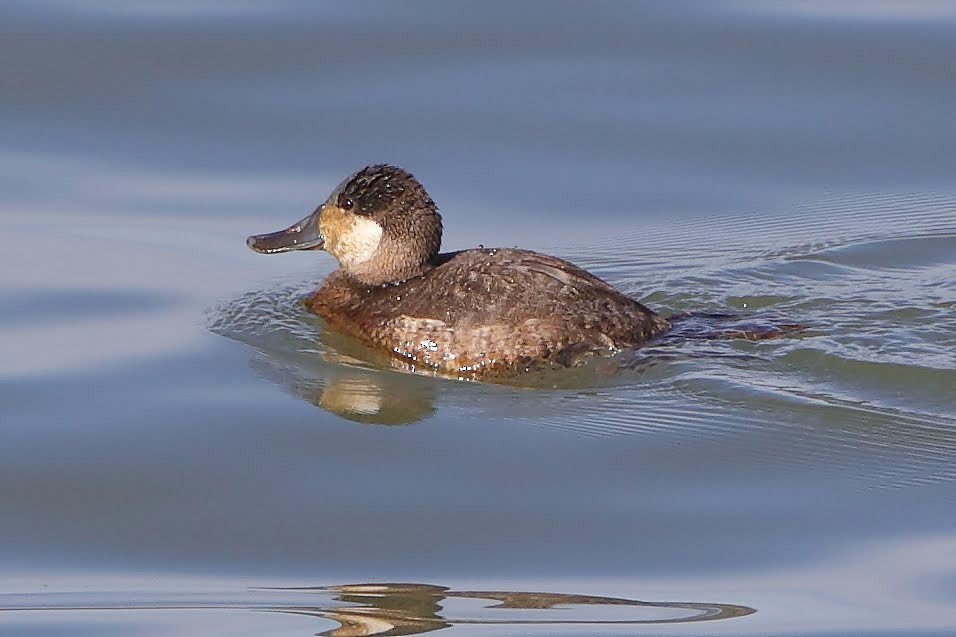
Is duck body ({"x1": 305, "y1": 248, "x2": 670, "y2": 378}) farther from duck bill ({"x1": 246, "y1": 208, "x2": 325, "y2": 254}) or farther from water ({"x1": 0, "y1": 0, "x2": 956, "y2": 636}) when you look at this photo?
duck bill ({"x1": 246, "y1": 208, "x2": 325, "y2": 254})

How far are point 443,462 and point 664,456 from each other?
0.81 meters

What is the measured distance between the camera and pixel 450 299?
325 inches

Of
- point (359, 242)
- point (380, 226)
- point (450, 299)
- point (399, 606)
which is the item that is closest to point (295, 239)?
point (359, 242)

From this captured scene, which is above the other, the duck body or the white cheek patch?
the white cheek patch

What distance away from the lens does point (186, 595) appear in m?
5.84

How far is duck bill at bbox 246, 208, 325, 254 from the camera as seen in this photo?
8961mm

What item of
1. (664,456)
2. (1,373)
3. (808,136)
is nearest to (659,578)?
(664,456)

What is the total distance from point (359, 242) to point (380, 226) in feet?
0.58

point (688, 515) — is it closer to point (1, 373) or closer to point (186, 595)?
point (186, 595)

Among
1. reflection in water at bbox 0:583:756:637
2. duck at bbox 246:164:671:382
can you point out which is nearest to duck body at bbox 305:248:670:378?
duck at bbox 246:164:671:382

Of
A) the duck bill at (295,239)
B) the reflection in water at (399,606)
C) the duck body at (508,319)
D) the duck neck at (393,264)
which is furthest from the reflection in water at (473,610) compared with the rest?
the duck bill at (295,239)

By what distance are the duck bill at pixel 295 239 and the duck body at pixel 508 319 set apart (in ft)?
2.42

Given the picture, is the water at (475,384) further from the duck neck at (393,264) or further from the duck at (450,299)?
the duck neck at (393,264)

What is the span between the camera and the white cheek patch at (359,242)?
343 inches
